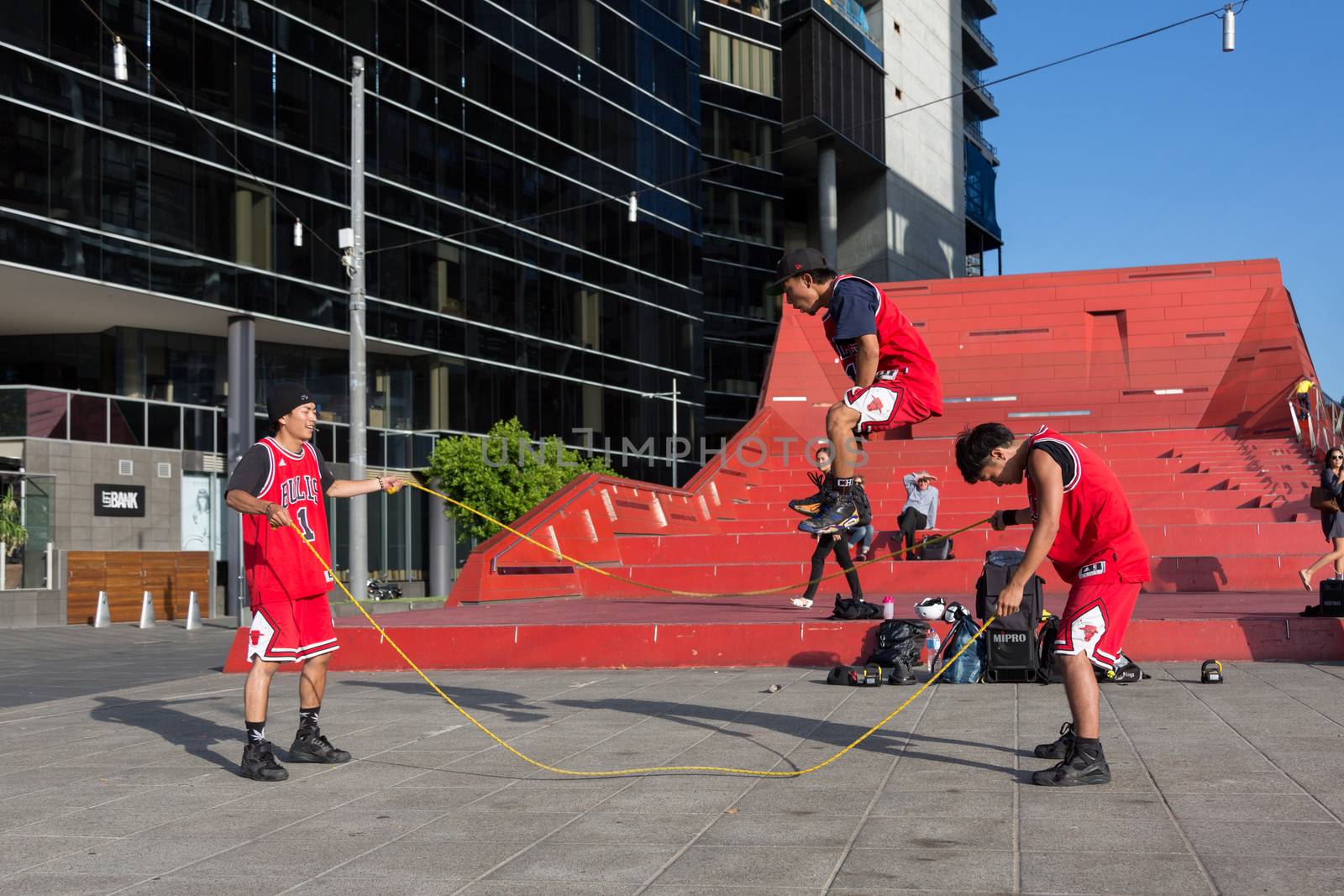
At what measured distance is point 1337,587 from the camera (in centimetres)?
1092

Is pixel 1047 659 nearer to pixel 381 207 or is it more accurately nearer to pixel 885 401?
pixel 885 401

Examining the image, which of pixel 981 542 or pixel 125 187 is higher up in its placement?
pixel 125 187

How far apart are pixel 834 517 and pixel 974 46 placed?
8536 cm

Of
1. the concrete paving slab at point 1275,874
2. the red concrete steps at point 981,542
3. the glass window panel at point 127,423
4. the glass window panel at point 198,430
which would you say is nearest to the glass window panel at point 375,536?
the glass window panel at point 198,430

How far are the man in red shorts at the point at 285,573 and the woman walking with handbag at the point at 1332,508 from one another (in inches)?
415

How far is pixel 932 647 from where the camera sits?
34.6ft

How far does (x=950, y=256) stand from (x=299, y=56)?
5108 centimetres

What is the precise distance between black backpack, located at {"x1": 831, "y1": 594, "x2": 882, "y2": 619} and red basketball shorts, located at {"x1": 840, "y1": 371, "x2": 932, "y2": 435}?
5078 millimetres

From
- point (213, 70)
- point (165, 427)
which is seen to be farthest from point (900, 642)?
point (213, 70)

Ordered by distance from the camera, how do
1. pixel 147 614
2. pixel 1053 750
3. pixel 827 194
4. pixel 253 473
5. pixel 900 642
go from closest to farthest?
pixel 1053 750
pixel 253 473
pixel 900 642
pixel 147 614
pixel 827 194

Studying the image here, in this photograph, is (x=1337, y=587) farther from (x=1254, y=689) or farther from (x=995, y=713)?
(x=995, y=713)

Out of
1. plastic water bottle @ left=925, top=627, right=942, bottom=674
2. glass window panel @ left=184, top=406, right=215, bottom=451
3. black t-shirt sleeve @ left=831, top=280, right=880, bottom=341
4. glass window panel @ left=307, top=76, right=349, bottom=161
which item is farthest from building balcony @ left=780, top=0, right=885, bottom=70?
black t-shirt sleeve @ left=831, top=280, right=880, bottom=341

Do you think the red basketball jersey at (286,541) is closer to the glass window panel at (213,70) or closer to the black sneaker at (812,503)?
the black sneaker at (812,503)

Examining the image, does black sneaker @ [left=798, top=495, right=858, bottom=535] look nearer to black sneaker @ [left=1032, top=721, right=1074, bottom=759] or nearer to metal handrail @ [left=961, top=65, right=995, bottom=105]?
black sneaker @ [left=1032, top=721, right=1074, bottom=759]
